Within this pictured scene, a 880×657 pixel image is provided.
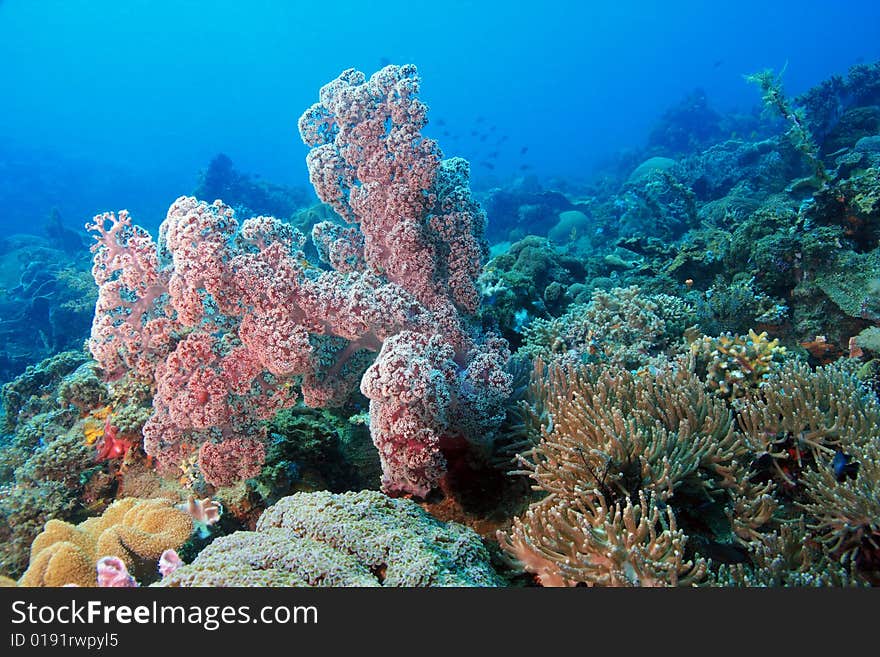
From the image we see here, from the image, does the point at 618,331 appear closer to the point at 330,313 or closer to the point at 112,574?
the point at 330,313

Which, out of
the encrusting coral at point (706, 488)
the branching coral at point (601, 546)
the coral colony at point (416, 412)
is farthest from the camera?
the coral colony at point (416, 412)

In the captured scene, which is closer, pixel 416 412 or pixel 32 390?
pixel 416 412

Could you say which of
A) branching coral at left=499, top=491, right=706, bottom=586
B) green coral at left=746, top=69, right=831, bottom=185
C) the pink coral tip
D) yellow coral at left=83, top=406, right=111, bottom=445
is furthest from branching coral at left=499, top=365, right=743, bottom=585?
green coral at left=746, top=69, right=831, bottom=185

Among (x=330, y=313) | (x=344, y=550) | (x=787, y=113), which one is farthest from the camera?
(x=787, y=113)

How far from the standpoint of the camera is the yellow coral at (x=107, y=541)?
10.9 feet

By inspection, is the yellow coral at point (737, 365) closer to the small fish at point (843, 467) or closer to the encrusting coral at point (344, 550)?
the small fish at point (843, 467)

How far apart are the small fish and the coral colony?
14mm

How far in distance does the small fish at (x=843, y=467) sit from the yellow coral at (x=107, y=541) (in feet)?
17.4

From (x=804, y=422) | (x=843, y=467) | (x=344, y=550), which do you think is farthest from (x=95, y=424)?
(x=843, y=467)

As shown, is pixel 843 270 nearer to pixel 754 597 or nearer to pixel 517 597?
pixel 754 597

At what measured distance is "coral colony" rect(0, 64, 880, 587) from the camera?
317cm

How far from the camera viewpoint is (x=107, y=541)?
3.58 m

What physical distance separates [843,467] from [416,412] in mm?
3375

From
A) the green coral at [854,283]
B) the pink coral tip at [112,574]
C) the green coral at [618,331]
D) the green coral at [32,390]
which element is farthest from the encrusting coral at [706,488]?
the green coral at [32,390]
